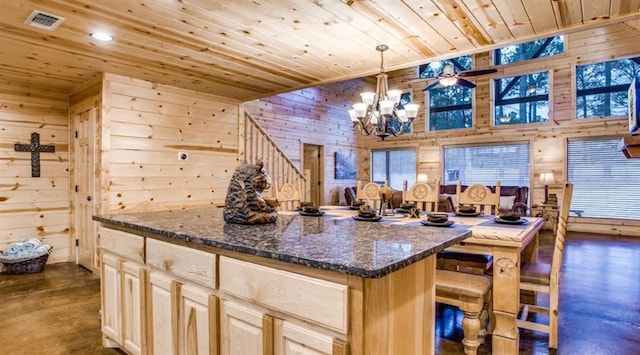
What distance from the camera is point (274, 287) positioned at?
133cm

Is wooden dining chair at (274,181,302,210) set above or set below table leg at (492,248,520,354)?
above

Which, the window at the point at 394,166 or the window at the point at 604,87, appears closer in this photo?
the window at the point at 604,87

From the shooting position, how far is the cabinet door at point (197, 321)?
62.6 inches

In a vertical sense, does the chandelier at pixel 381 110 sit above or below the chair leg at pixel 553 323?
above

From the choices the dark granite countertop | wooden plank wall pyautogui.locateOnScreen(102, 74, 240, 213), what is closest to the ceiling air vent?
wooden plank wall pyautogui.locateOnScreen(102, 74, 240, 213)

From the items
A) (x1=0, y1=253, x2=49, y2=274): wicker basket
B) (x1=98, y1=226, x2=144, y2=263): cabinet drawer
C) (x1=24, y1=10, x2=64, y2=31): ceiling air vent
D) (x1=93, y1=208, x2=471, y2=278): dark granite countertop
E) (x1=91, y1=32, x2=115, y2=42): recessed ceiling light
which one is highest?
(x1=91, y1=32, x2=115, y2=42): recessed ceiling light

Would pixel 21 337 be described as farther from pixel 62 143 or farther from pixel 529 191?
pixel 529 191

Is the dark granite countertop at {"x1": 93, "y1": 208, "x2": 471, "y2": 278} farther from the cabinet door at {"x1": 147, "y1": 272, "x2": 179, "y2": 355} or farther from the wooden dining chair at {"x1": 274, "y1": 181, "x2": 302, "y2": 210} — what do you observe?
the wooden dining chair at {"x1": 274, "y1": 181, "x2": 302, "y2": 210}

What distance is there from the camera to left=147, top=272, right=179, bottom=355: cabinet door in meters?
1.80

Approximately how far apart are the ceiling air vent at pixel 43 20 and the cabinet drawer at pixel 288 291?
2584 mm

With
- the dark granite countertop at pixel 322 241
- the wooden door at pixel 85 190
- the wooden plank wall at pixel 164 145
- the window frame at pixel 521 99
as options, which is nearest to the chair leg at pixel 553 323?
the dark granite countertop at pixel 322 241

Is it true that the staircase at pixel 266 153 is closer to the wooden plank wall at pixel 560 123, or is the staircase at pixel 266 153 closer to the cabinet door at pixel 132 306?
the cabinet door at pixel 132 306

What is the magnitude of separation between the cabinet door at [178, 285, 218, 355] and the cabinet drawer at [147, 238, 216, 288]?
0.06 m

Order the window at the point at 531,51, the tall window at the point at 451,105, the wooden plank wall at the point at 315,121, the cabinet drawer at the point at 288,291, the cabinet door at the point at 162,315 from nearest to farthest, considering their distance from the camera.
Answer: the cabinet drawer at the point at 288,291, the cabinet door at the point at 162,315, the wooden plank wall at the point at 315,121, the window at the point at 531,51, the tall window at the point at 451,105
